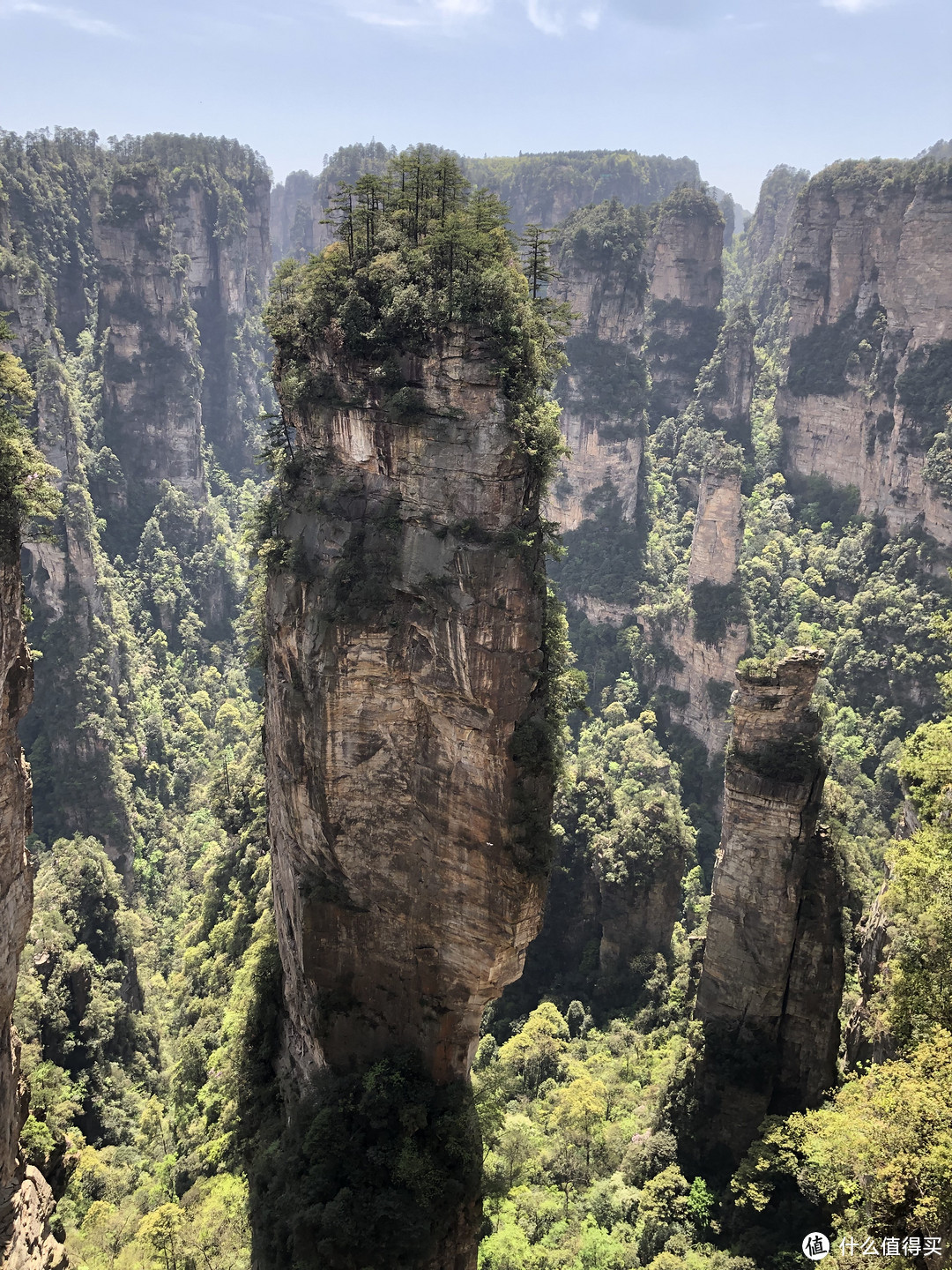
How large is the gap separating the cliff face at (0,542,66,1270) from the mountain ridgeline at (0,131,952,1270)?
139 millimetres

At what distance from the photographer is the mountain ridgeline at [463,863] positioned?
893 inches

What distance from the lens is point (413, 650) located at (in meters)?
23.7

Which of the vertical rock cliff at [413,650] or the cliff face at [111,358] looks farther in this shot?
the cliff face at [111,358]

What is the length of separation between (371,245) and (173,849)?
50.5 meters

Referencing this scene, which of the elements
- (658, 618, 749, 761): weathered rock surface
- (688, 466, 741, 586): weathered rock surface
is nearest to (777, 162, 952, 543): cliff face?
(688, 466, 741, 586): weathered rock surface

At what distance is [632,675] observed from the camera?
7069 cm

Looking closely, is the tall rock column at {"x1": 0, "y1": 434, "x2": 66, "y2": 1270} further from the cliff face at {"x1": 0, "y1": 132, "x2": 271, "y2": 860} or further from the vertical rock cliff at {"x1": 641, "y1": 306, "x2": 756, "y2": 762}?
the vertical rock cliff at {"x1": 641, "y1": 306, "x2": 756, "y2": 762}

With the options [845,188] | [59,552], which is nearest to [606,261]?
[845,188]

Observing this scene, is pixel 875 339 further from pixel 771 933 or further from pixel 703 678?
pixel 771 933

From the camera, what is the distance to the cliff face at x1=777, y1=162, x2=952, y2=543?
63.6 meters

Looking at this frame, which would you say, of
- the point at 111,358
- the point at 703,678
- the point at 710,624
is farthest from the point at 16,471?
the point at 111,358

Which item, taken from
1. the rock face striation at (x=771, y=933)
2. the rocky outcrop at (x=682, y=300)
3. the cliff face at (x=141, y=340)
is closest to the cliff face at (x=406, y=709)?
the rock face striation at (x=771, y=933)

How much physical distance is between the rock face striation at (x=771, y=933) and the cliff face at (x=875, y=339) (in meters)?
35.8

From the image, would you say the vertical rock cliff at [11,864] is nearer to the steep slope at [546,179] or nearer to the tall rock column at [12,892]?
Answer: the tall rock column at [12,892]
